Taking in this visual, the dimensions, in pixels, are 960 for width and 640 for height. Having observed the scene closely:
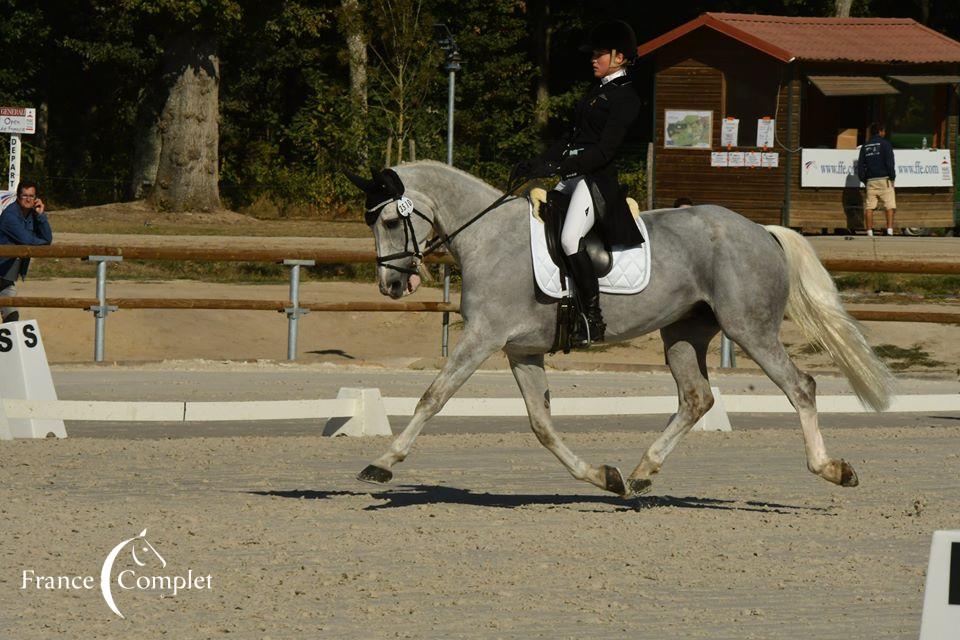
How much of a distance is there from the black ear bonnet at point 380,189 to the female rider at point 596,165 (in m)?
0.65

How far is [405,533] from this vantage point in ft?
25.1

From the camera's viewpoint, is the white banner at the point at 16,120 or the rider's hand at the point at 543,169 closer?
the rider's hand at the point at 543,169

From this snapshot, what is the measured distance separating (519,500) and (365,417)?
292 cm

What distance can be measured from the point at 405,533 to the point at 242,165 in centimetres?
3738

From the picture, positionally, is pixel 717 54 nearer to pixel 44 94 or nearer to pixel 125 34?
pixel 125 34

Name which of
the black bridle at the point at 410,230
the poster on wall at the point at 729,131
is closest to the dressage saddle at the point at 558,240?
the black bridle at the point at 410,230

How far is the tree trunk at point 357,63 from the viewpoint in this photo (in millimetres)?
32062

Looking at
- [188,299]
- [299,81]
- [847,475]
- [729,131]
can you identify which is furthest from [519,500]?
[299,81]

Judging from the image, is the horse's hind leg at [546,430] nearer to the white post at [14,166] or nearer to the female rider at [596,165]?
the female rider at [596,165]

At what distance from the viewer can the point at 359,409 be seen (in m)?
11.7

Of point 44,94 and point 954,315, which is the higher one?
point 44,94

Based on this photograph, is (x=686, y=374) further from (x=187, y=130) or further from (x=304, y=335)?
(x=187, y=130)

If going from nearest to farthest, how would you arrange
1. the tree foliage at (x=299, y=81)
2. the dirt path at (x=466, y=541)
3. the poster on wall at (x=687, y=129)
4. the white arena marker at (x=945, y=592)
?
the white arena marker at (x=945, y=592) → the dirt path at (x=466, y=541) → the poster on wall at (x=687, y=129) → the tree foliage at (x=299, y=81)

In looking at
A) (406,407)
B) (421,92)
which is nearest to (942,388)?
(406,407)
